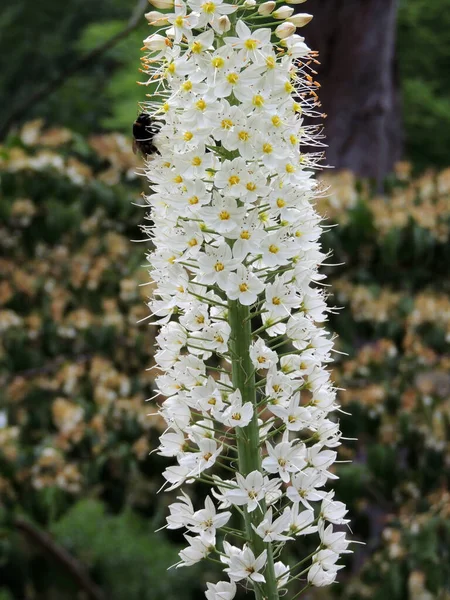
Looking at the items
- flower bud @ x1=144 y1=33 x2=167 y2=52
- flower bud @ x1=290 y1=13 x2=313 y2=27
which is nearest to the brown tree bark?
flower bud @ x1=290 y1=13 x2=313 y2=27

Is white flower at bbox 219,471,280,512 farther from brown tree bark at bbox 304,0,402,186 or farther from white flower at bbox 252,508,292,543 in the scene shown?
brown tree bark at bbox 304,0,402,186

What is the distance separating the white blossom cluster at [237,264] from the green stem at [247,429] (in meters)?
0.01

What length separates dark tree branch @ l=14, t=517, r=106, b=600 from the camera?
6621 mm

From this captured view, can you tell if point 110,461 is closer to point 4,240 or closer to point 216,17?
point 4,240

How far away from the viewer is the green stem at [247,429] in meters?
2.22

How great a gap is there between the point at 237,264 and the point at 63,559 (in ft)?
17.5

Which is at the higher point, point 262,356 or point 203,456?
point 262,356

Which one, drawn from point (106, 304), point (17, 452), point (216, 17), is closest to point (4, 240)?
point (106, 304)

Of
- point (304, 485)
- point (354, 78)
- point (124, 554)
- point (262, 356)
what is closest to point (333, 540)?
point (304, 485)

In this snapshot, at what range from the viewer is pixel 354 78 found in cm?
781

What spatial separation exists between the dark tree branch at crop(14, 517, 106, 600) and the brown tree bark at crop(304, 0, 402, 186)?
12.9ft

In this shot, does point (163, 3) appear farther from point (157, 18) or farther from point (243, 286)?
point (243, 286)

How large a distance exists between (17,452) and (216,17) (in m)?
4.33

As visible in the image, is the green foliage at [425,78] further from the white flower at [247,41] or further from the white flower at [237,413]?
the white flower at [237,413]
